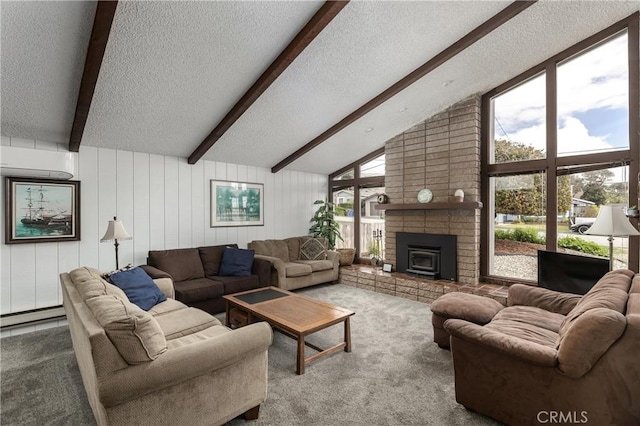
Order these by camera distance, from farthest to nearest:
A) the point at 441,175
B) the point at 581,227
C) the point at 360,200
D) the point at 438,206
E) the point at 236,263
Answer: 1. the point at 360,200
2. the point at 441,175
3. the point at 438,206
4. the point at 236,263
5. the point at 581,227

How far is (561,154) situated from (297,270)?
3.97 m

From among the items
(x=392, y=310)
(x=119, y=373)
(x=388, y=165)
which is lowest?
(x=392, y=310)

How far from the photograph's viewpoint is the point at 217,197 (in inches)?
203

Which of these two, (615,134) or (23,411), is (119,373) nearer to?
(23,411)

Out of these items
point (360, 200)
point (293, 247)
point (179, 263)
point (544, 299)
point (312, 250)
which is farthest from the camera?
point (360, 200)

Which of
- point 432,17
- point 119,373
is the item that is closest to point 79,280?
point 119,373

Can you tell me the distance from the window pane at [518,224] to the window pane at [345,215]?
2.71 meters

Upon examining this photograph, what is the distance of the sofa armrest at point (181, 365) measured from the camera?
1.43m

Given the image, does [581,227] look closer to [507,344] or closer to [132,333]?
[507,344]

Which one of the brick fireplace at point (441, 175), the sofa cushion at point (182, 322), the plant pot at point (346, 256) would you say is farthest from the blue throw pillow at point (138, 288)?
the brick fireplace at point (441, 175)

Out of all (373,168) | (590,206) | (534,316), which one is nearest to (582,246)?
(590,206)

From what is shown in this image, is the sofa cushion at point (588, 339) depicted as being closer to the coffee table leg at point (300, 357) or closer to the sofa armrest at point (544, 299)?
the sofa armrest at point (544, 299)

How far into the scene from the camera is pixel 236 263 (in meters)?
4.52

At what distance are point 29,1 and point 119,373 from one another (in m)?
2.51
